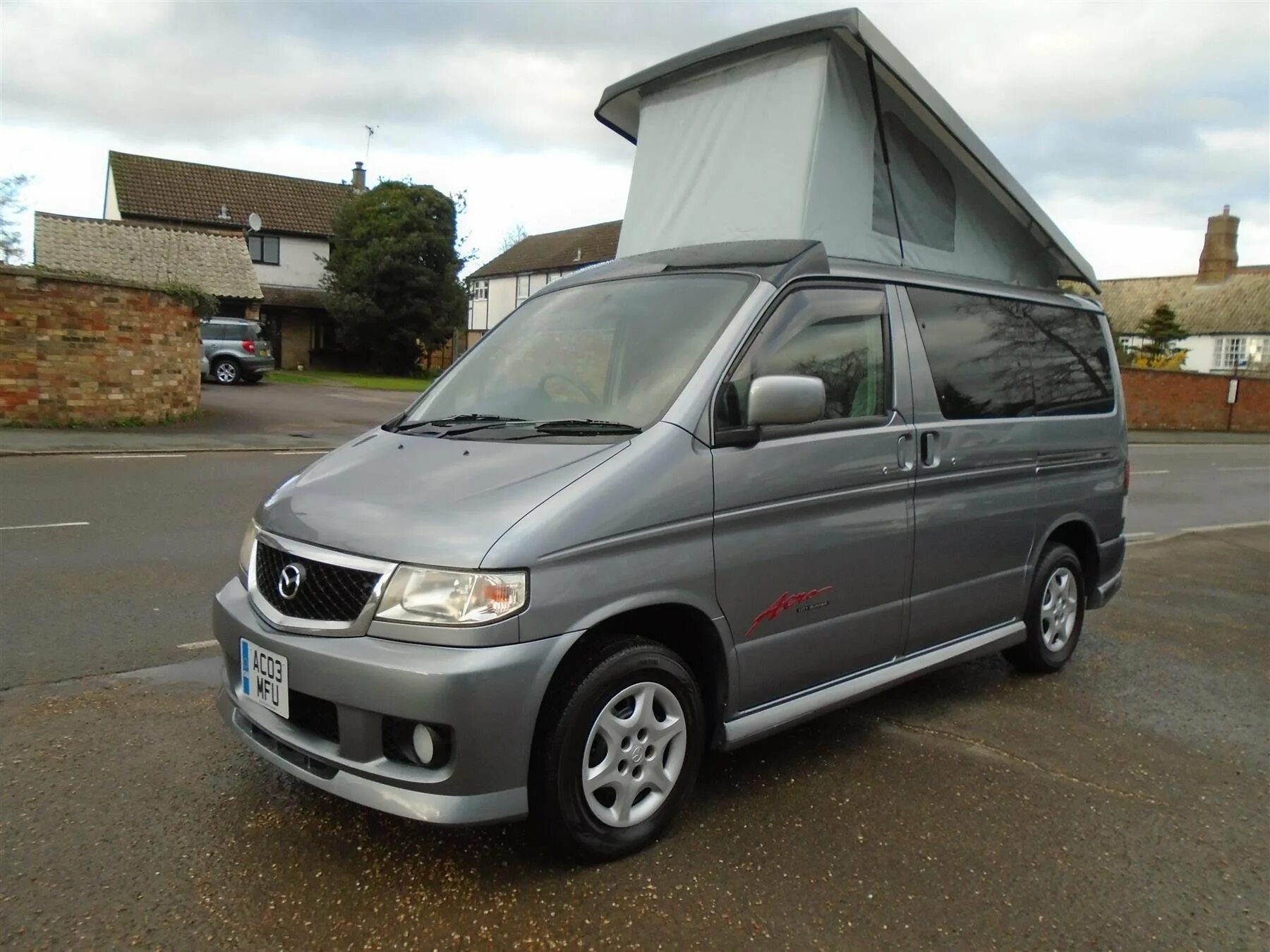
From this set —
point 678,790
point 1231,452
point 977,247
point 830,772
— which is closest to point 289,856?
point 678,790

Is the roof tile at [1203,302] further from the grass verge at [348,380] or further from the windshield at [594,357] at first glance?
the windshield at [594,357]

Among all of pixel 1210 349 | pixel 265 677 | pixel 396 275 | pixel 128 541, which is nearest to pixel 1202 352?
pixel 1210 349

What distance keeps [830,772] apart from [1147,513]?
1010 cm

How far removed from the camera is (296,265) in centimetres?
4403

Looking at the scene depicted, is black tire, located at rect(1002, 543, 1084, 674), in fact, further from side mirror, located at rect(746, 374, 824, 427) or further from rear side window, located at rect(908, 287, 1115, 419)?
side mirror, located at rect(746, 374, 824, 427)

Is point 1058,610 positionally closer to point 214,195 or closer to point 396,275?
point 396,275

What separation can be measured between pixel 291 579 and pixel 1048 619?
397 cm

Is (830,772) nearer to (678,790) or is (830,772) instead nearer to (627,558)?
(678,790)

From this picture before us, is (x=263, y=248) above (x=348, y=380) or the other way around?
above

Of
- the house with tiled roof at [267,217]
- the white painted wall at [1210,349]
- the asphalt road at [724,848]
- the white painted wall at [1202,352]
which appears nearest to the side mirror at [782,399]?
the asphalt road at [724,848]

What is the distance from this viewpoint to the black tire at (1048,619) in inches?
203

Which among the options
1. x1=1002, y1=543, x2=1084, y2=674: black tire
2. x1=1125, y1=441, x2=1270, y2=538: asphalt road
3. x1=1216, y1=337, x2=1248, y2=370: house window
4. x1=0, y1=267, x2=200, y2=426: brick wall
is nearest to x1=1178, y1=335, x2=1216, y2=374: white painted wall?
x1=1216, y1=337, x2=1248, y2=370: house window

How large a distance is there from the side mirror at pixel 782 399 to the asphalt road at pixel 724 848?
4.65 ft

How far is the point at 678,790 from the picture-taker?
333 cm
